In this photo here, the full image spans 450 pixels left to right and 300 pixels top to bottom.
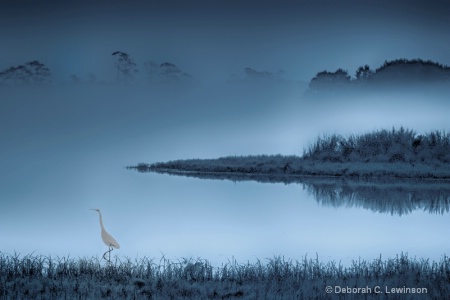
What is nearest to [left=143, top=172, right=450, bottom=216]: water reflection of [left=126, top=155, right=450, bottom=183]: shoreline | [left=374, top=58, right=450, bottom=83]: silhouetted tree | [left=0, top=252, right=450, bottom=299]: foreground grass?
[left=126, top=155, right=450, bottom=183]: shoreline

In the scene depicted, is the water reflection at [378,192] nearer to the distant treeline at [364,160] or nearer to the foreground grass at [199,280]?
the distant treeline at [364,160]

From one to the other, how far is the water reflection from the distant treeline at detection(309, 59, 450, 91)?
86.4 inches

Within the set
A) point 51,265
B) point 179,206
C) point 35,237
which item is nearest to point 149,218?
point 179,206

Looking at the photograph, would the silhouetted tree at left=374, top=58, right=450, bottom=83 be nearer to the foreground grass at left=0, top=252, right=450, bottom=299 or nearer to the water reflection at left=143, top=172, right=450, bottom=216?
the water reflection at left=143, top=172, right=450, bottom=216

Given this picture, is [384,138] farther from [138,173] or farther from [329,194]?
[138,173]

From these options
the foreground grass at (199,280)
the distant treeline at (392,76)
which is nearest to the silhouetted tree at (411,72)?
the distant treeline at (392,76)

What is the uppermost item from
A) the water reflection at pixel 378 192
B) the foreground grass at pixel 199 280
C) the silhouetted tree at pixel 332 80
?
the silhouetted tree at pixel 332 80

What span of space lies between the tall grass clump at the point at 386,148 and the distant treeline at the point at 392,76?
159 centimetres

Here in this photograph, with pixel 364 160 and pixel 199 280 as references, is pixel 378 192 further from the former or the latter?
pixel 199 280

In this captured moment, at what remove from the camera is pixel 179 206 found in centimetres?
867

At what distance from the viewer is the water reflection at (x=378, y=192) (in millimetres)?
8664

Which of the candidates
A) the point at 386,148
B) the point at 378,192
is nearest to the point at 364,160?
the point at 386,148

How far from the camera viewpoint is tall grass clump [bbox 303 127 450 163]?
13.2m

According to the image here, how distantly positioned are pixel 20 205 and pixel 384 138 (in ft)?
28.7
